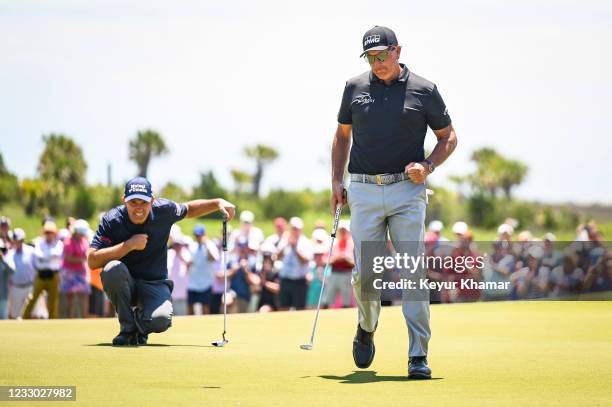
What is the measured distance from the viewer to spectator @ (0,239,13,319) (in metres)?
23.3

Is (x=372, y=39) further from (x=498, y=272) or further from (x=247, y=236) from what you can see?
(x=247, y=236)

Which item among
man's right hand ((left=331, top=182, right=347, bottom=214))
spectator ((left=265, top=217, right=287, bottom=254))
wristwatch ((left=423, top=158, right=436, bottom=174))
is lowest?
spectator ((left=265, top=217, right=287, bottom=254))

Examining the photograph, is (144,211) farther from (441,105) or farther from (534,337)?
(534,337)

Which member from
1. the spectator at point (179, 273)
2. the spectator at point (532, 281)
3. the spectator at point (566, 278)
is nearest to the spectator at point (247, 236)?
the spectator at point (179, 273)

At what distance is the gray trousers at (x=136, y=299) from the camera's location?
12.1 meters

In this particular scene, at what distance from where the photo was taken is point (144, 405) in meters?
7.89

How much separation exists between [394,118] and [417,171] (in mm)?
473

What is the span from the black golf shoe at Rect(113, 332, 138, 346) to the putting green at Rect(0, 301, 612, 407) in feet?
0.36

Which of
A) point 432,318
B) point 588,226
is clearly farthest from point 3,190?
point 432,318

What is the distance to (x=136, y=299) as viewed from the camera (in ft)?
41.0

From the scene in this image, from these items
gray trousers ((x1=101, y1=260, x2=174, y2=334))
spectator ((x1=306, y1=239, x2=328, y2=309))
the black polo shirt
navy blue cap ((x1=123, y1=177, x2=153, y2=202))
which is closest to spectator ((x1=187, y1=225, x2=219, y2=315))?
spectator ((x1=306, y1=239, x2=328, y2=309))

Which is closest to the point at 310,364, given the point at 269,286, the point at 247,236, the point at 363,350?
the point at 363,350

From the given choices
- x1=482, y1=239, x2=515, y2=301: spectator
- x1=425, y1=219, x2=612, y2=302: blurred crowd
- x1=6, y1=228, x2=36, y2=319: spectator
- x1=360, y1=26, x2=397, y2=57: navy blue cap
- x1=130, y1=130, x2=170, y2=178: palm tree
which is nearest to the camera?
x1=360, y1=26, x2=397, y2=57: navy blue cap

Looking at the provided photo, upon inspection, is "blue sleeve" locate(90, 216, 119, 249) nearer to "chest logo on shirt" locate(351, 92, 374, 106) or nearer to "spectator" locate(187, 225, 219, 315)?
"chest logo on shirt" locate(351, 92, 374, 106)
